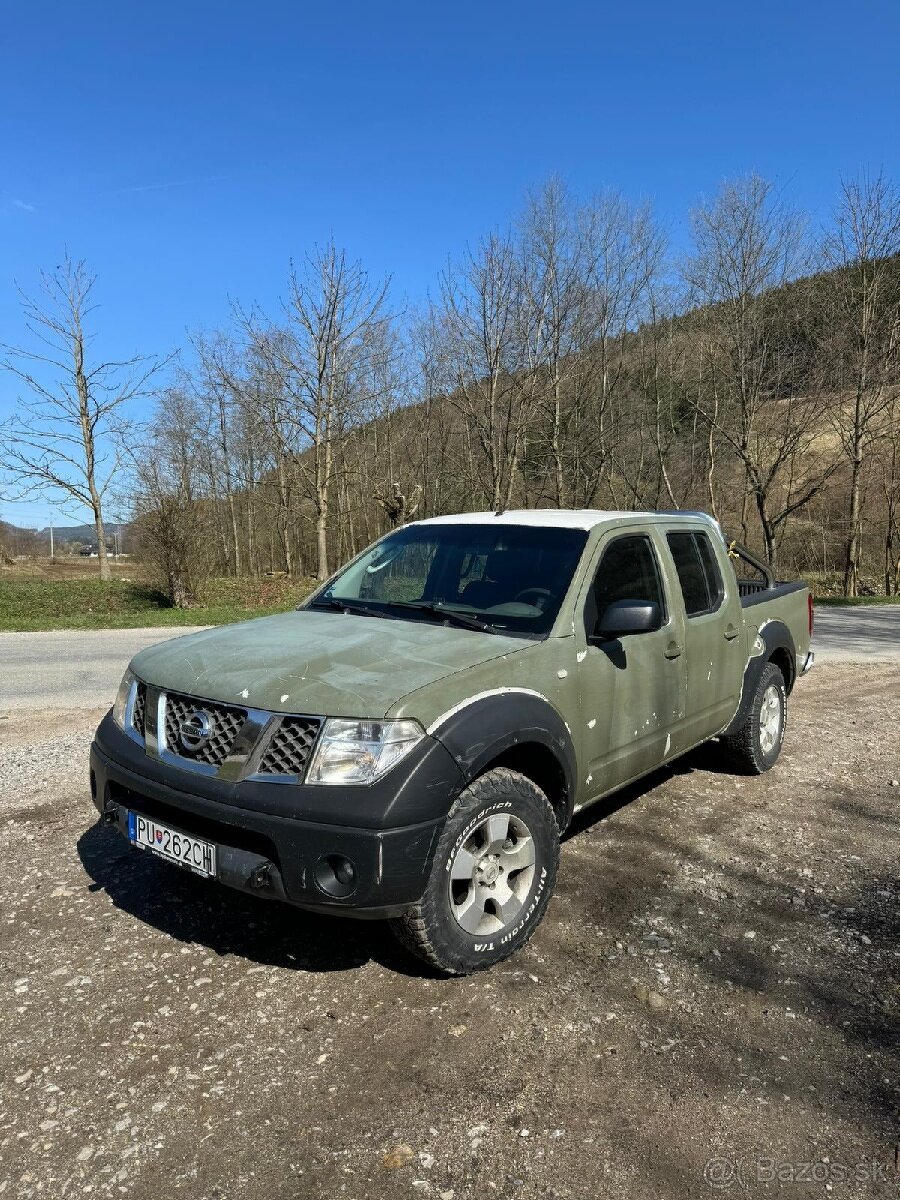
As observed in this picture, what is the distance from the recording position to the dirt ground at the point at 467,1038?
215 centimetres

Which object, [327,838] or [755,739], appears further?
[755,739]

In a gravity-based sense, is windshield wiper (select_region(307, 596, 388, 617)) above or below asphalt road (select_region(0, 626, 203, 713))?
above

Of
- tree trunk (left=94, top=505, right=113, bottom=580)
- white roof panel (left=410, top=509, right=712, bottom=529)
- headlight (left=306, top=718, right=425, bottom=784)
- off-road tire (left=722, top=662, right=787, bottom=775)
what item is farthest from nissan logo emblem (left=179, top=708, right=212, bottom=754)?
tree trunk (left=94, top=505, right=113, bottom=580)

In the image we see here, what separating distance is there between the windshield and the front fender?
43 cm

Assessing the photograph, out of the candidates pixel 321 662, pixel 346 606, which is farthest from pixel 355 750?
pixel 346 606

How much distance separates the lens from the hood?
9.25ft

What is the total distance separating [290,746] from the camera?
9.06 feet

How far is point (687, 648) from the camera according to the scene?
4.40 m

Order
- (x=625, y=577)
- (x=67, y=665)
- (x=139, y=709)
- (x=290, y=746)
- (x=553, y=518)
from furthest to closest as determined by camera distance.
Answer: (x=67, y=665) → (x=553, y=518) → (x=625, y=577) → (x=139, y=709) → (x=290, y=746)

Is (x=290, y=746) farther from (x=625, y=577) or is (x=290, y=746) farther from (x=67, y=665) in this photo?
(x=67, y=665)

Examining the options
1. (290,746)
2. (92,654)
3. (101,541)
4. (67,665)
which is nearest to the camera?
(290,746)

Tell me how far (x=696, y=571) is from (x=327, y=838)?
303cm

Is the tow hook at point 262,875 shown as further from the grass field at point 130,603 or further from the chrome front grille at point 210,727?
the grass field at point 130,603

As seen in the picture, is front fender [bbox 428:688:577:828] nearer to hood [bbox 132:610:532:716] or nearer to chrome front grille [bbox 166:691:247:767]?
hood [bbox 132:610:532:716]
